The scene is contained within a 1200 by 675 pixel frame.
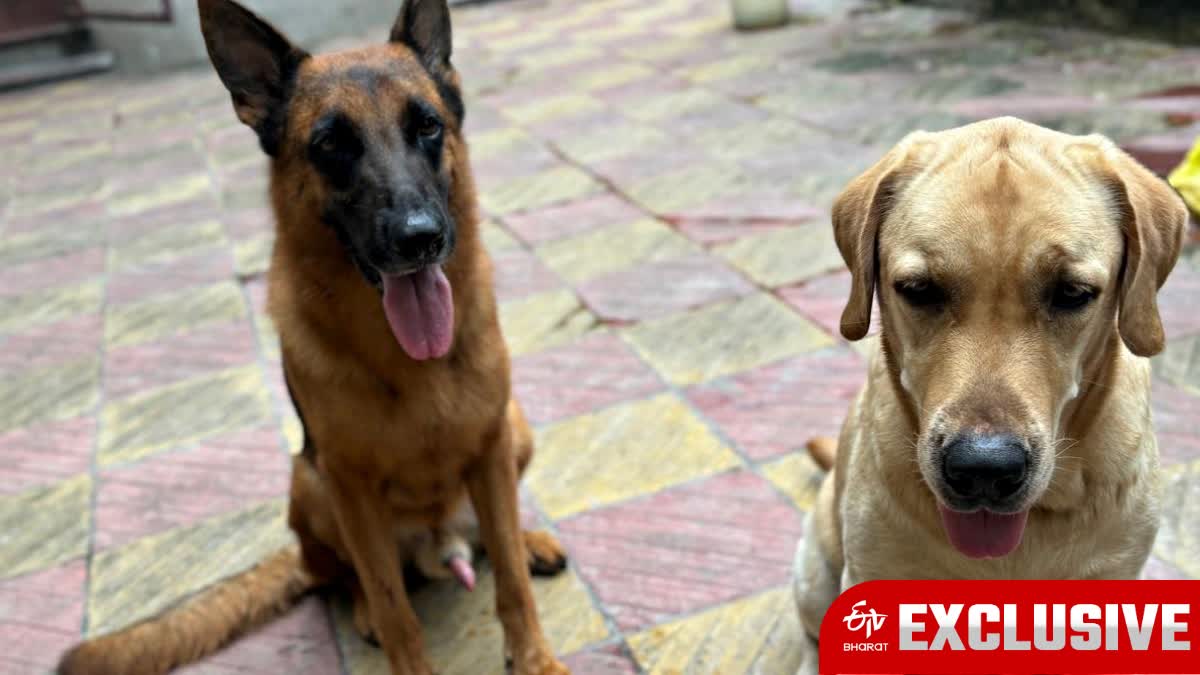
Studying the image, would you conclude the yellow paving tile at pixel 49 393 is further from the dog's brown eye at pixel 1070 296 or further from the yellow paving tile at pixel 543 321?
the dog's brown eye at pixel 1070 296

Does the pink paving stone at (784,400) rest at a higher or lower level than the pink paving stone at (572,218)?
higher

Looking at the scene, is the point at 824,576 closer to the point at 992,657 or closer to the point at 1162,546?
the point at 992,657

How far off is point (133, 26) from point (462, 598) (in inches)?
512

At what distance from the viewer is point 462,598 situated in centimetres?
356

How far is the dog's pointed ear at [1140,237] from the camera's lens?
214cm

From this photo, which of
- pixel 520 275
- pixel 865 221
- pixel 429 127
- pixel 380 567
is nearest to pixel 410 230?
pixel 429 127

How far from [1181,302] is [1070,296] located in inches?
116

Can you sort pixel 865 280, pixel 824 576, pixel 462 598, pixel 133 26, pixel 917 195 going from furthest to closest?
1. pixel 133 26
2. pixel 462 598
3. pixel 824 576
4. pixel 865 280
5. pixel 917 195

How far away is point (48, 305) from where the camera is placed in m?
6.50

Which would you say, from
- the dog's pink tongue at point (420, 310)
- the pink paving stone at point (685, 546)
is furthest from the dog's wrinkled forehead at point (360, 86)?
the pink paving stone at point (685, 546)

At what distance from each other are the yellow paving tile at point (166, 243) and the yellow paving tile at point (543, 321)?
271 cm

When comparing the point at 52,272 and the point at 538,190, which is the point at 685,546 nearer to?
the point at 538,190

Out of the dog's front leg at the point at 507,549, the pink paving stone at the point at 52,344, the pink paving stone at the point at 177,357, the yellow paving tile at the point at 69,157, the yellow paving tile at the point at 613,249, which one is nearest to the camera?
the dog's front leg at the point at 507,549

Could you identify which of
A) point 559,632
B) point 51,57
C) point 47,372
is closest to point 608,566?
point 559,632
